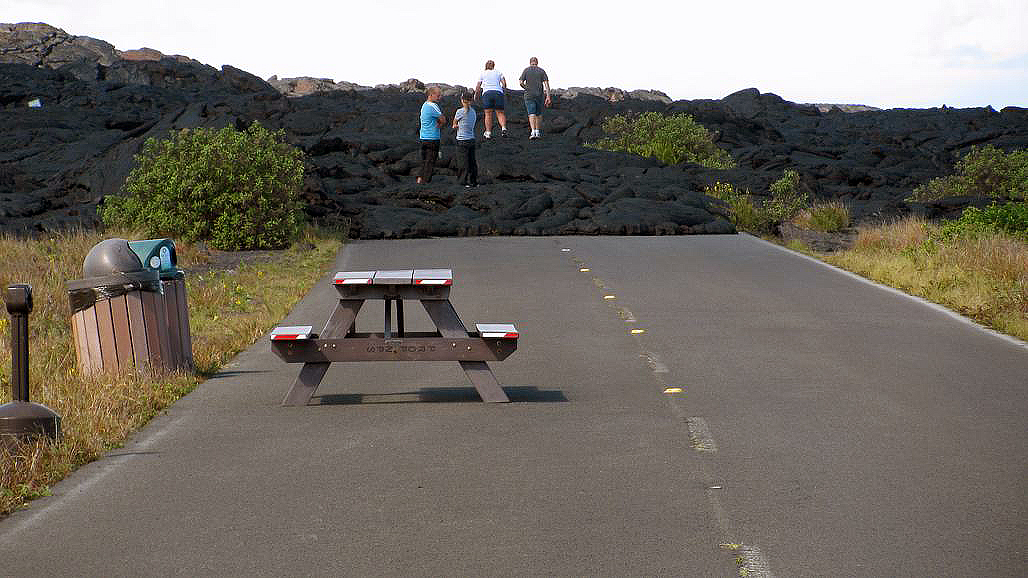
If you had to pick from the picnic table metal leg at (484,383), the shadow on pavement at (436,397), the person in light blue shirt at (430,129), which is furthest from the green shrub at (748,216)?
the picnic table metal leg at (484,383)

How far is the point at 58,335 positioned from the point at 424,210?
1358cm

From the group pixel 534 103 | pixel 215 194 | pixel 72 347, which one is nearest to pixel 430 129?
pixel 534 103

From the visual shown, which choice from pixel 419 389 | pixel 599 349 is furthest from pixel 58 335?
pixel 599 349

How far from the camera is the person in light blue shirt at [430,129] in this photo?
84.3 feet

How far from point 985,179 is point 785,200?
813 centimetres

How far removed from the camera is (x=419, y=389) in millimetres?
8891

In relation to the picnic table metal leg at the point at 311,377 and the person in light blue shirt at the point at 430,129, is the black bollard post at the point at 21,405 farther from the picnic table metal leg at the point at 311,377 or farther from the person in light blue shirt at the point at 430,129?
the person in light blue shirt at the point at 430,129

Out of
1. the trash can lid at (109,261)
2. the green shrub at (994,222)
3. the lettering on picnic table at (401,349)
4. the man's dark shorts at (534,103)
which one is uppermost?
the man's dark shorts at (534,103)

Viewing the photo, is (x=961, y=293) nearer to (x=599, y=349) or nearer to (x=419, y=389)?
(x=599, y=349)

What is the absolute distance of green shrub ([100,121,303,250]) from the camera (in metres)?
19.6

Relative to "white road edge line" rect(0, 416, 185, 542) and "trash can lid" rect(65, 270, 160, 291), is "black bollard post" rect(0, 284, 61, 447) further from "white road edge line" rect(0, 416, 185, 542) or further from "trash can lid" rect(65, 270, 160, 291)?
"trash can lid" rect(65, 270, 160, 291)

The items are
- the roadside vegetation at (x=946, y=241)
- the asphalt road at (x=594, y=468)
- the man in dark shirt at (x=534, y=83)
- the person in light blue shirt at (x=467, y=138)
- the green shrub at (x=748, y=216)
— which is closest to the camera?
the asphalt road at (x=594, y=468)

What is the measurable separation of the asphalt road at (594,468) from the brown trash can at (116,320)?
0.65 m

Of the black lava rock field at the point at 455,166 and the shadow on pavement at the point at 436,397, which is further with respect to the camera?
the black lava rock field at the point at 455,166
